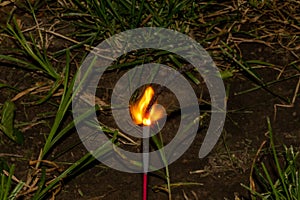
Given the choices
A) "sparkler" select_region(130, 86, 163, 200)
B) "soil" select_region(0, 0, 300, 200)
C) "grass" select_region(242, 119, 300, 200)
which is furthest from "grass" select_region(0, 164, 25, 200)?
"grass" select_region(242, 119, 300, 200)

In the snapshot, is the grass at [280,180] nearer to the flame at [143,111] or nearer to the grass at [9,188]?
the flame at [143,111]

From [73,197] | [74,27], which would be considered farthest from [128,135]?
[74,27]

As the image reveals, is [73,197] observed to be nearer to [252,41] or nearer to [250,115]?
[250,115]

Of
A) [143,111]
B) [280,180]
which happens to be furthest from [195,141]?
[143,111]

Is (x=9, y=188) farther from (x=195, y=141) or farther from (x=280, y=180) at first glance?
(x=280, y=180)

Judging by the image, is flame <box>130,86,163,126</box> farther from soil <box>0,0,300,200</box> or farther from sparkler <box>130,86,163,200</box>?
soil <box>0,0,300,200</box>

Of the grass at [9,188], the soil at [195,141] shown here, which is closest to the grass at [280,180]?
the soil at [195,141]

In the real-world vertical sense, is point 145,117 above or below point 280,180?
above

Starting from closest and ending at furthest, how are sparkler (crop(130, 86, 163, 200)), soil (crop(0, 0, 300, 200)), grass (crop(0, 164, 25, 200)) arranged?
sparkler (crop(130, 86, 163, 200)) → grass (crop(0, 164, 25, 200)) → soil (crop(0, 0, 300, 200))

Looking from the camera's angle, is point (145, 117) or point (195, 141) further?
point (195, 141)
